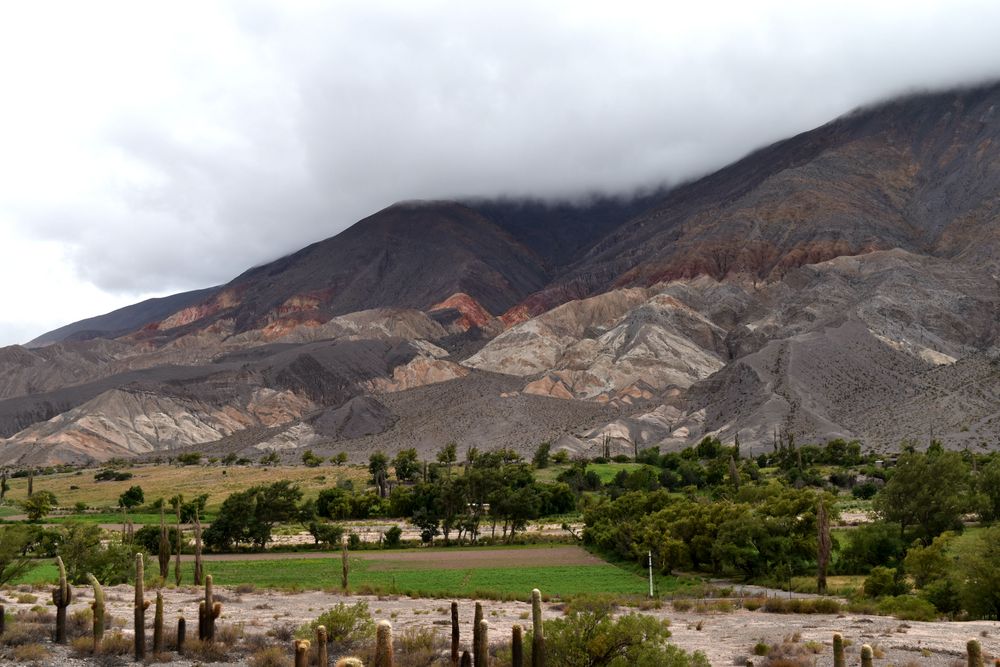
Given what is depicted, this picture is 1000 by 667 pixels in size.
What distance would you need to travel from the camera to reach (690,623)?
88.4 ft

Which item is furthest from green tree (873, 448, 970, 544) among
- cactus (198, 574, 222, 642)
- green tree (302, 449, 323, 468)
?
green tree (302, 449, 323, 468)

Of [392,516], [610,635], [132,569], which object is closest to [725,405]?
[392,516]

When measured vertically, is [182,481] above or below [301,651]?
above

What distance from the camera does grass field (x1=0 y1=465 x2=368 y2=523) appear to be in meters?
85.8

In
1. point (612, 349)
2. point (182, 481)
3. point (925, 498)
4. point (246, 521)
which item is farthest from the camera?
point (612, 349)

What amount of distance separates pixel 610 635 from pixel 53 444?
445 feet

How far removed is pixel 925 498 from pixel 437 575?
25.4m

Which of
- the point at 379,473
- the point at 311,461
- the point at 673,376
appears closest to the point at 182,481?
the point at 311,461

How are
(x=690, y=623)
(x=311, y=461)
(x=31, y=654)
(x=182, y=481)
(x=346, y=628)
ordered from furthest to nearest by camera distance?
1. (x=311, y=461)
2. (x=182, y=481)
3. (x=690, y=623)
4. (x=346, y=628)
5. (x=31, y=654)

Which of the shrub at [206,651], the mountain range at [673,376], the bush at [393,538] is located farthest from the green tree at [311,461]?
the shrub at [206,651]

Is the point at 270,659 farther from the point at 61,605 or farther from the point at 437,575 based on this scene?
the point at 437,575

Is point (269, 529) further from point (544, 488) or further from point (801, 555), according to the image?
point (801, 555)

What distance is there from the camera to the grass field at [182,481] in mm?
85812

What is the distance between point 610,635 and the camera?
17547mm
